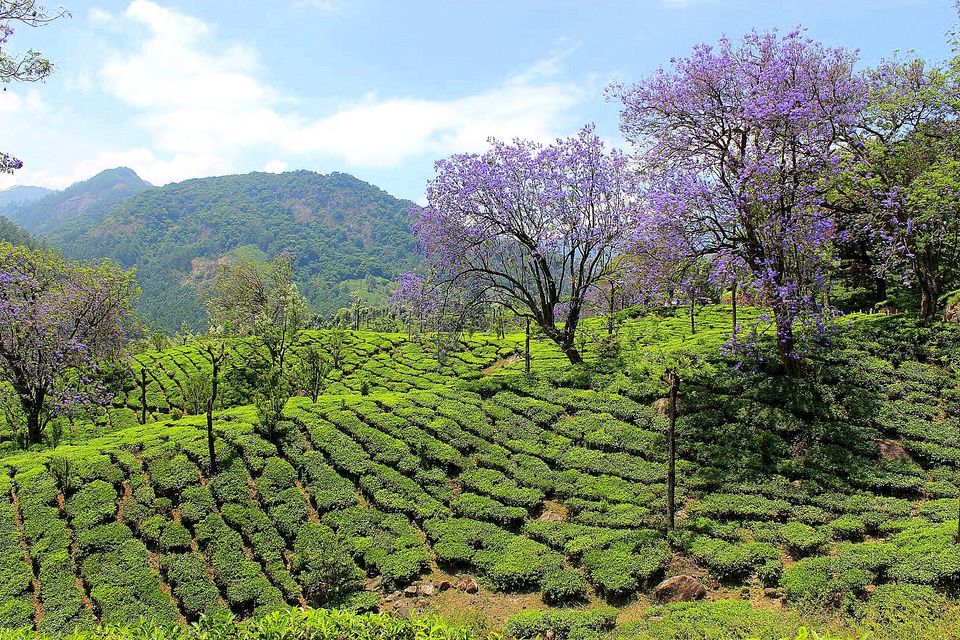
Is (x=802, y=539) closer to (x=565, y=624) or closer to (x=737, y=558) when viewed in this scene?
(x=737, y=558)

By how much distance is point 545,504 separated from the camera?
15.8 metres

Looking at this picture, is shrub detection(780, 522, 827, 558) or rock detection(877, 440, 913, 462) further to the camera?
rock detection(877, 440, 913, 462)

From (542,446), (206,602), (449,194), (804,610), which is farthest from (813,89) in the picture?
(206,602)

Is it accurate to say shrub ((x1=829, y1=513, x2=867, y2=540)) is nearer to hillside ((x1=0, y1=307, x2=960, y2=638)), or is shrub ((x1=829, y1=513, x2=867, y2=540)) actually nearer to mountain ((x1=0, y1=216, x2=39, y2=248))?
hillside ((x1=0, y1=307, x2=960, y2=638))

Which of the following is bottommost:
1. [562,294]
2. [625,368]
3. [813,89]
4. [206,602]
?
[206,602]

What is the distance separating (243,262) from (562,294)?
37.2m

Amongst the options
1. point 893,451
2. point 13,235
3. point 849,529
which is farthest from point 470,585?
point 13,235

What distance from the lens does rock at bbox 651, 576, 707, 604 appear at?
11.8 meters

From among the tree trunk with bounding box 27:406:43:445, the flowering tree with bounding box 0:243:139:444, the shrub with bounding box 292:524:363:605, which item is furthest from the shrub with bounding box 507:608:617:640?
the tree trunk with bounding box 27:406:43:445

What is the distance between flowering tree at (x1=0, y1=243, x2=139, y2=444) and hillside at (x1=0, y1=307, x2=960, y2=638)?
6.21 m

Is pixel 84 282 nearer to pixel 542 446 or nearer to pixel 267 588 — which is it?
pixel 267 588

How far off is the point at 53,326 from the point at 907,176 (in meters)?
36.7

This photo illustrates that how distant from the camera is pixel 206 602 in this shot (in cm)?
1322

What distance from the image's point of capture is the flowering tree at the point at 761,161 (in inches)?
668
